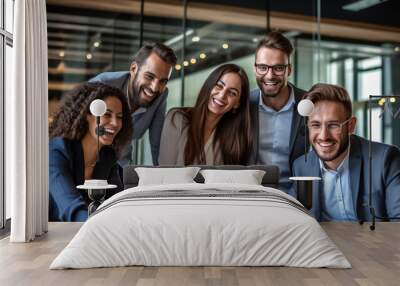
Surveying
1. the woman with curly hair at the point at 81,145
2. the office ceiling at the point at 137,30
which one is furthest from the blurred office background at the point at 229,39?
the woman with curly hair at the point at 81,145

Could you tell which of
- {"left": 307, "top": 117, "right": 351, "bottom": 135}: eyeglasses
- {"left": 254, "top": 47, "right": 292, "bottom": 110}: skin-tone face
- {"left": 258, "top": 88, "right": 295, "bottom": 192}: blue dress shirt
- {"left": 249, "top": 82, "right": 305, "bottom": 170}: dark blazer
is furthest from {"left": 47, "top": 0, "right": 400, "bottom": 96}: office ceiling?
{"left": 307, "top": 117, "right": 351, "bottom": 135}: eyeglasses

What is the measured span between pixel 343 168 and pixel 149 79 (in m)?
2.85

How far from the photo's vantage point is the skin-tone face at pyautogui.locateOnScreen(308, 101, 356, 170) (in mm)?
7484

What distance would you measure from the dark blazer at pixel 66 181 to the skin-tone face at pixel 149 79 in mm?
1021

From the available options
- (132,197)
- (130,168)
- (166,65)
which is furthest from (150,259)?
(166,65)

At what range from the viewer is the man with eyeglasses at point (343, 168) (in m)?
7.45

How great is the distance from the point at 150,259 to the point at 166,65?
12.1 ft

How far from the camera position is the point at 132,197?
5098 mm

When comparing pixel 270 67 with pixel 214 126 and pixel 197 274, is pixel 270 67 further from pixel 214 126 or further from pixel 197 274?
pixel 197 274

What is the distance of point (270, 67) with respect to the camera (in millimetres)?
7602

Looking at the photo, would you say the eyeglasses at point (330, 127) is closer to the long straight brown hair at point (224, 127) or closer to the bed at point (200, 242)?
the long straight brown hair at point (224, 127)

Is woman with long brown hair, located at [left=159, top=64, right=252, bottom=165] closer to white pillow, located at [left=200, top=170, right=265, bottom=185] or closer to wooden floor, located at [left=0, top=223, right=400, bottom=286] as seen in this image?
white pillow, located at [left=200, top=170, right=265, bottom=185]

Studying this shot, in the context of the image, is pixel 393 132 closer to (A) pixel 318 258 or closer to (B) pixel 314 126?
(B) pixel 314 126

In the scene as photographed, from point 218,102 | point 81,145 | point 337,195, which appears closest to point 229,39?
point 218,102
